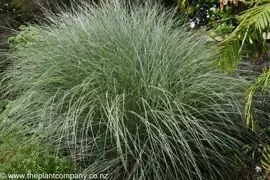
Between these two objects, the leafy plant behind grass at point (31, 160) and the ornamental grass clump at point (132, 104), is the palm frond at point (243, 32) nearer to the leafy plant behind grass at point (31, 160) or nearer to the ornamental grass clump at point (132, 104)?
the ornamental grass clump at point (132, 104)

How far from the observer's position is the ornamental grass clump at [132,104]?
2275 millimetres

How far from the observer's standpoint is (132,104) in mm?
2410

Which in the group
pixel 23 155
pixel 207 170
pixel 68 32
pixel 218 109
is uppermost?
pixel 68 32

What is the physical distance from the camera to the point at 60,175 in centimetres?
225

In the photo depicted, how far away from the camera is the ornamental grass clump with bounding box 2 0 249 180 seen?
7.47ft

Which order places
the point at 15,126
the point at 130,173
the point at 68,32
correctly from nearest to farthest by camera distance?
the point at 130,173 < the point at 15,126 < the point at 68,32

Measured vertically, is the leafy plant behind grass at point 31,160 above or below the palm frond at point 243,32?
below

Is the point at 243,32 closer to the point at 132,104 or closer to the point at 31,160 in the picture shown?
the point at 132,104

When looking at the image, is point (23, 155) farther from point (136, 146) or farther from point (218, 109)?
point (218, 109)

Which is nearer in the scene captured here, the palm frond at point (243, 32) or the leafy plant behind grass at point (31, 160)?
the palm frond at point (243, 32)

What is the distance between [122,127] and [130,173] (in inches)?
12.0

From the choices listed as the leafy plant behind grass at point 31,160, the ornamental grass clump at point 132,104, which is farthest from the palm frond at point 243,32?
the leafy plant behind grass at point 31,160

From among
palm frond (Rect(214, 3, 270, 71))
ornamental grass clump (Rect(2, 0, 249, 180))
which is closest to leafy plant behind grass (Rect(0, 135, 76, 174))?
ornamental grass clump (Rect(2, 0, 249, 180))

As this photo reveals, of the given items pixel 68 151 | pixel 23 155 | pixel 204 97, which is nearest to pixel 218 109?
pixel 204 97
